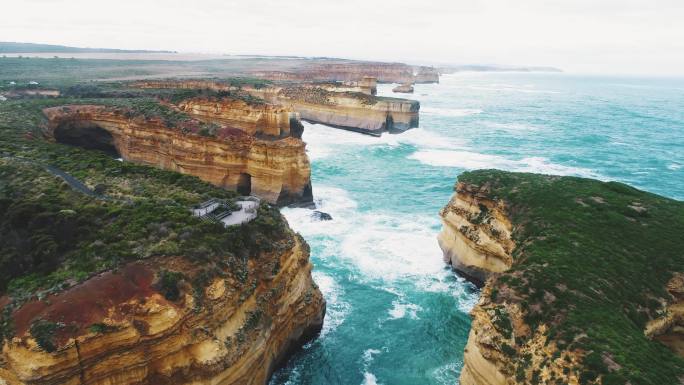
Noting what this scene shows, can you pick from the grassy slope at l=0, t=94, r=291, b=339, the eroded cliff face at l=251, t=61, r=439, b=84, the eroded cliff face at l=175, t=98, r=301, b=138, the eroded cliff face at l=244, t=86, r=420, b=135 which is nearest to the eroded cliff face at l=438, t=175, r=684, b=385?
the grassy slope at l=0, t=94, r=291, b=339

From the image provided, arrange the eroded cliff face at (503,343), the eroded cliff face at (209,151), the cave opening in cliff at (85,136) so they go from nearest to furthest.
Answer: the eroded cliff face at (503,343), the eroded cliff face at (209,151), the cave opening in cliff at (85,136)

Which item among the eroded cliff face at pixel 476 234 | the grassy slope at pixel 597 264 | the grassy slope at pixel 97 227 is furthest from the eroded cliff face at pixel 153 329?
the eroded cliff face at pixel 476 234

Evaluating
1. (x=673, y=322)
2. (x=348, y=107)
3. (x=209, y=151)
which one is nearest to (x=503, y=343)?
(x=673, y=322)

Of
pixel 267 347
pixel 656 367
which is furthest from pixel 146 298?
pixel 656 367

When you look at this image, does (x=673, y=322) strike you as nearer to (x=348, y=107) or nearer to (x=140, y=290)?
(x=140, y=290)

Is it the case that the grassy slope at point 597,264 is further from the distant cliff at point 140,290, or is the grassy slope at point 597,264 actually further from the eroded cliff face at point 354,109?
the eroded cliff face at point 354,109

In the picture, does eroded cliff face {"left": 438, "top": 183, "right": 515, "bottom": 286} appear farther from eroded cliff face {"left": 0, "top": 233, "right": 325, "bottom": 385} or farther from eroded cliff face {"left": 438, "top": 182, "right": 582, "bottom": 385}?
eroded cliff face {"left": 0, "top": 233, "right": 325, "bottom": 385}

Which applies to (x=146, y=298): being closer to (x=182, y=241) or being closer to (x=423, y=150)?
(x=182, y=241)
